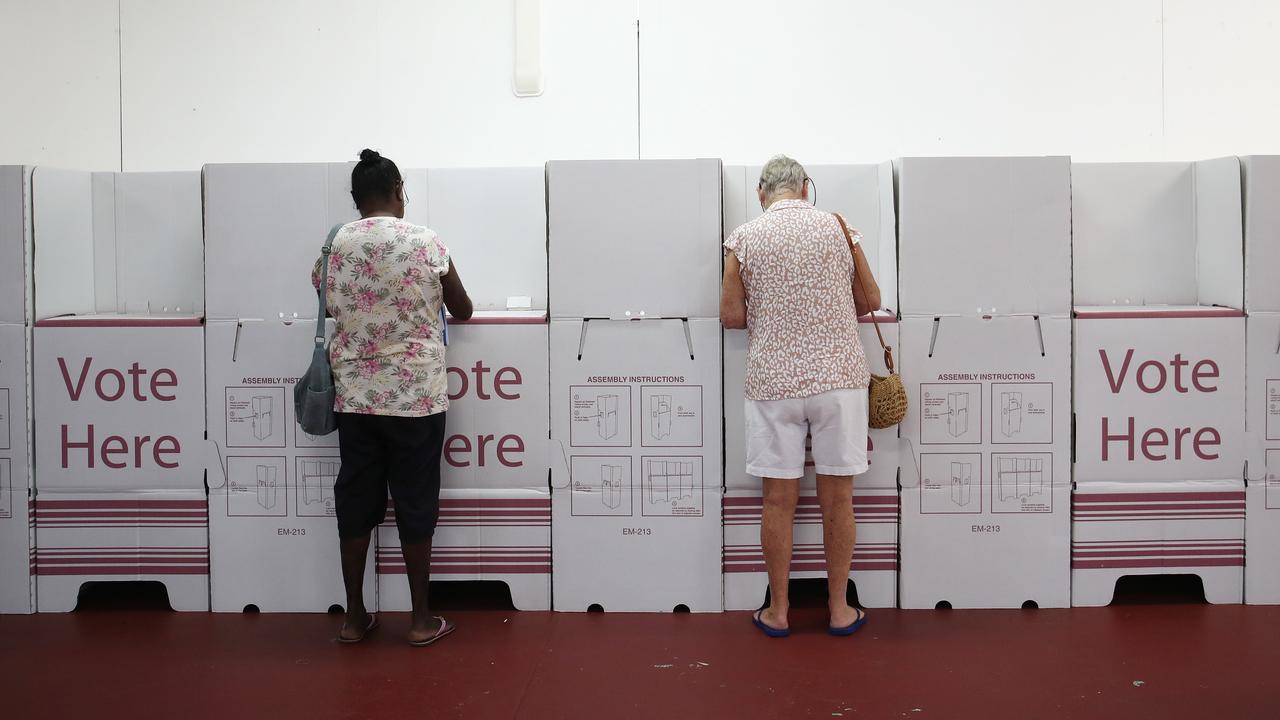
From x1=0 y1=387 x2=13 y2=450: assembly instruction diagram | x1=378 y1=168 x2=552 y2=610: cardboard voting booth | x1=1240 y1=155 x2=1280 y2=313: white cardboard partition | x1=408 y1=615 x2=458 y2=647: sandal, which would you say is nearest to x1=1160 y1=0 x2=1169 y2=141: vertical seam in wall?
x1=1240 y1=155 x2=1280 y2=313: white cardboard partition

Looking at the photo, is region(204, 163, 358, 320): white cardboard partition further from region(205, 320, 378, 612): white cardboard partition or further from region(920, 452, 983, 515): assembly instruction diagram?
region(920, 452, 983, 515): assembly instruction diagram

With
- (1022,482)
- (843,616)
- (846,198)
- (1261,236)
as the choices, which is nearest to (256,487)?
(843,616)

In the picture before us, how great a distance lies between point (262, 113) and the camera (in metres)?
4.38

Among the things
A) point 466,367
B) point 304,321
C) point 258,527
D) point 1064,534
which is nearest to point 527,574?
point 466,367

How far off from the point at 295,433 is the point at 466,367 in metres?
0.65

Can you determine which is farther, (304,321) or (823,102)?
(823,102)

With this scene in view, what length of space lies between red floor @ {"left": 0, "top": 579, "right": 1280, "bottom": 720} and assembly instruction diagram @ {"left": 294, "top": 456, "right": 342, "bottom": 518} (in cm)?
38

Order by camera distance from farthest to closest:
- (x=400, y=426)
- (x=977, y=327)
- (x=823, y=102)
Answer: (x=823, y=102) < (x=977, y=327) < (x=400, y=426)

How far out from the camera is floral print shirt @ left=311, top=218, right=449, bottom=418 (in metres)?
2.84

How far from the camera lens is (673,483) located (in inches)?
129

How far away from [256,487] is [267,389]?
352 millimetres

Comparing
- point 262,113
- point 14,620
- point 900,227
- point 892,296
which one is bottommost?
point 14,620

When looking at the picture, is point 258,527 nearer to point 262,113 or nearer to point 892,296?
point 262,113

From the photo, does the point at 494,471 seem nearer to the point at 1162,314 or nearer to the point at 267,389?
the point at 267,389
